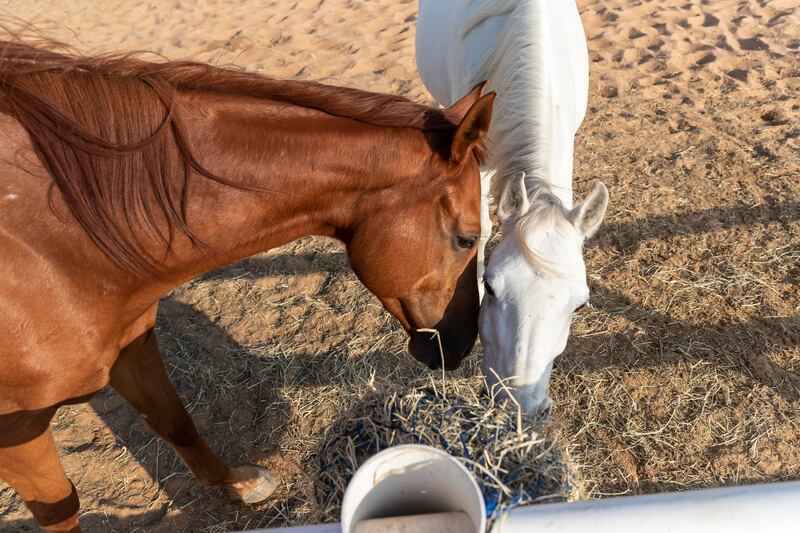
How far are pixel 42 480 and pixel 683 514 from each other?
2.07 meters

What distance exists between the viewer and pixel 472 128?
1.59 metres

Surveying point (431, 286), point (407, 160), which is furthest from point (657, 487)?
point (407, 160)

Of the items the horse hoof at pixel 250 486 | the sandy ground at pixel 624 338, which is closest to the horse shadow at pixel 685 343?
the sandy ground at pixel 624 338

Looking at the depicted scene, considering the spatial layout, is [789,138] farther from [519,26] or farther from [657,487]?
[657,487]

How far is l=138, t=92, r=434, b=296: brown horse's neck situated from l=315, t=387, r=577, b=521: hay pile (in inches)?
25.8

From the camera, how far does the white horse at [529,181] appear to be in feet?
6.18

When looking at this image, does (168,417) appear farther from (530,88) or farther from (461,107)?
(530,88)

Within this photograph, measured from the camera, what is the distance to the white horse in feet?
6.18

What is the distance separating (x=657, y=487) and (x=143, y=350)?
7.80 ft

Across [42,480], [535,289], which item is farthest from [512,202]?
[42,480]

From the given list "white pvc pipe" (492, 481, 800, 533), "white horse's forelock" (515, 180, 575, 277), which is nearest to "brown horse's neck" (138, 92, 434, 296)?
"white horse's forelock" (515, 180, 575, 277)

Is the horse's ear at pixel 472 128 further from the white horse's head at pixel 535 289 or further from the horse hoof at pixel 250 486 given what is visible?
the horse hoof at pixel 250 486

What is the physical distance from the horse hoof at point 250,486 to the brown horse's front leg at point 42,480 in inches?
26.9

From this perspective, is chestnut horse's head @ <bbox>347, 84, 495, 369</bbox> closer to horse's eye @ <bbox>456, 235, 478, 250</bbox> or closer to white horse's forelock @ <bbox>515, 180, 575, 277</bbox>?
horse's eye @ <bbox>456, 235, 478, 250</bbox>
